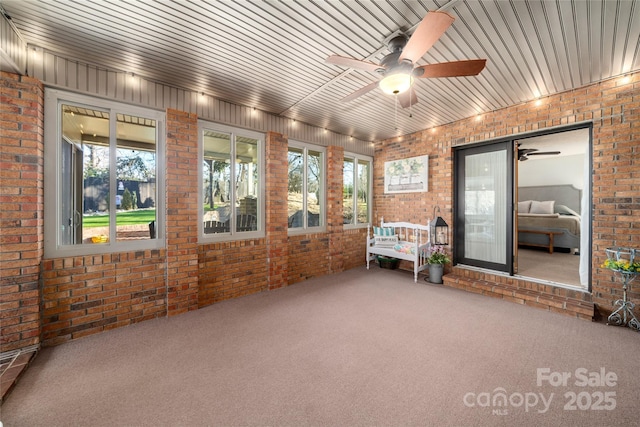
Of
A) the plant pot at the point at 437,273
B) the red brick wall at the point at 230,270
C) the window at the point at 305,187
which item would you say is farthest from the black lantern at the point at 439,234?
the red brick wall at the point at 230,270

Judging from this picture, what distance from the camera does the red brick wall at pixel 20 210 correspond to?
2.39 m

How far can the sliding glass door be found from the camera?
438 centimetres

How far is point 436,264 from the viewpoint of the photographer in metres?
4.69

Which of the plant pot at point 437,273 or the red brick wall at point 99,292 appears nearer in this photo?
the red brick wall at point 99,292

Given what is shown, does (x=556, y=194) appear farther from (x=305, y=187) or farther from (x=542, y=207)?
(x=305, y=187)

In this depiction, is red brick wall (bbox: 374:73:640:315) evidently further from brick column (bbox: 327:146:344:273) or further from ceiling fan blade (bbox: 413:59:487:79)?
brick column (bbox: 327:146:344:273)

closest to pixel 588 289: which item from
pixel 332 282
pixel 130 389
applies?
pixel 332 282

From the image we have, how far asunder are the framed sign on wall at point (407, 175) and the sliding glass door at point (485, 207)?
0.61 meters

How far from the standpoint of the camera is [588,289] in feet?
11.5

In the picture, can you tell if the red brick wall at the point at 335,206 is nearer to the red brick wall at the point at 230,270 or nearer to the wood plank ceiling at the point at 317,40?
the red brick wall at the point at 230,270

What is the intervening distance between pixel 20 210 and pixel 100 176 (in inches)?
31.0

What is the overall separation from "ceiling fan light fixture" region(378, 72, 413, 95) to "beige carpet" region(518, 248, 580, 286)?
4.01 meters

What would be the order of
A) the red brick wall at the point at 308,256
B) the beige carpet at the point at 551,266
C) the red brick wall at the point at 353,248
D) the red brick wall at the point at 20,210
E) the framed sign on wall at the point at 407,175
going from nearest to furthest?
the red brick wall at the point at 20,210 → the beige carpet at the point at 551,266 → the red brick wall at the point at 308,256 → the framed sign on wall at the point at 407,175 → the red brick wall at the point at 353,248

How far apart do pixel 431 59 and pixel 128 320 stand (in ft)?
15.3
